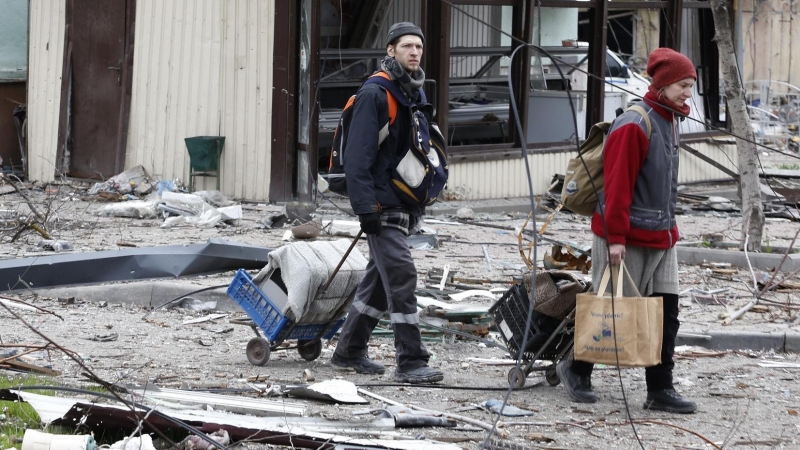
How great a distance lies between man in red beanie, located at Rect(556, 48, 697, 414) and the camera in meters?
5.92

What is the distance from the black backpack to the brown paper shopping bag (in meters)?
1.14

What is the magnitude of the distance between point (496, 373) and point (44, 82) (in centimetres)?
1108

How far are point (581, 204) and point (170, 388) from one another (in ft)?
7.73

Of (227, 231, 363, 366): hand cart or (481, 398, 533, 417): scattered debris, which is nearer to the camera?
(481, 398, 533, 417): scattered debris

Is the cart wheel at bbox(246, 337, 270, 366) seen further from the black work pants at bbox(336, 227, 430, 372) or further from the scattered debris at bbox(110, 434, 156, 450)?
the scattered debris at bbox(110, 434, 156, 450)

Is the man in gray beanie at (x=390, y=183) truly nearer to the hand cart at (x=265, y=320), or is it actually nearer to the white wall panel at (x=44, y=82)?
the hand cart at (x=265, y=320)

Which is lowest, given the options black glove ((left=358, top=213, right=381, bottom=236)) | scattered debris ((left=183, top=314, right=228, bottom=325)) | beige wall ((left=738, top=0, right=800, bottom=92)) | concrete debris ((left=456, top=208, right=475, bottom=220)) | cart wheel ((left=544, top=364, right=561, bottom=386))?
cart wheel ((left=544, top=364, right=561, bottom=386))

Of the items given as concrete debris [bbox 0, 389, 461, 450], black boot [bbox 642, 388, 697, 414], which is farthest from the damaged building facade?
concrete debris [bbox 0, 389, 461, 450]

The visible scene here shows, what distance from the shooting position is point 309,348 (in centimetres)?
705

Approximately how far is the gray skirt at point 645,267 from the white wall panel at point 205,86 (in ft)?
27.9

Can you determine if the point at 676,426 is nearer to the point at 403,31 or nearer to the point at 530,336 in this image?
the point at 530,336

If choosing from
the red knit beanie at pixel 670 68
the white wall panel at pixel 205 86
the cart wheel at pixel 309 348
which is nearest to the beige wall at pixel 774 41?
the white wall panel at pixel 205 86

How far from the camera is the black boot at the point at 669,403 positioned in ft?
20.1

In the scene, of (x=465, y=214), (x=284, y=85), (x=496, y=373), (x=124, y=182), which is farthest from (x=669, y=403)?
(x=124, y=182)
